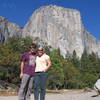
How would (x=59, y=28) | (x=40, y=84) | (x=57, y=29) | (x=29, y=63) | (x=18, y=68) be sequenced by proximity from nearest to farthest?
(x=40, y=84), (x=29, y=63), (x=18, y=68), (x=57, y=29), (x=59, y=28)

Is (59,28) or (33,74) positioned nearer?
(33,74)

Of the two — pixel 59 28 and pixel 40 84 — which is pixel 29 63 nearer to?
pixel 40 84

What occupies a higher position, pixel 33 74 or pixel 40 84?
pixel 33 74

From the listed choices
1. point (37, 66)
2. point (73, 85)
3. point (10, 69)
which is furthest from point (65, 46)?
point (37, 66)

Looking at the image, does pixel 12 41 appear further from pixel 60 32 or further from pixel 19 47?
pixel 60 32

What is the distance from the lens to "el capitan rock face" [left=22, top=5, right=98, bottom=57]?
157m

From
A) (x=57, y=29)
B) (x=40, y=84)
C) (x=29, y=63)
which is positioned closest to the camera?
(x=40, y=84)

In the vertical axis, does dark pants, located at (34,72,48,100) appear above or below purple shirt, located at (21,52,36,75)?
below

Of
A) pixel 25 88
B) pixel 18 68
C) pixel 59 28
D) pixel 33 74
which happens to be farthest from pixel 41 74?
pixel 59 28

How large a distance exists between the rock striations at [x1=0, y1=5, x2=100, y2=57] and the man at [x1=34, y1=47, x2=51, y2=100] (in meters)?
145

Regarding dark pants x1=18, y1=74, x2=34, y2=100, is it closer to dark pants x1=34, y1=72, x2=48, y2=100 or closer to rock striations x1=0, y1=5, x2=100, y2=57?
dark pants x1=34, y1=72, x2=48, y2=100

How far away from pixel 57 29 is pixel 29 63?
15146 centimetres

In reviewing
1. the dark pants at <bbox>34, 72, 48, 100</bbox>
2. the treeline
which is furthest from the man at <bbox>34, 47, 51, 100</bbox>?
the treeline

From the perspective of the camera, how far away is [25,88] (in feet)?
28.1
